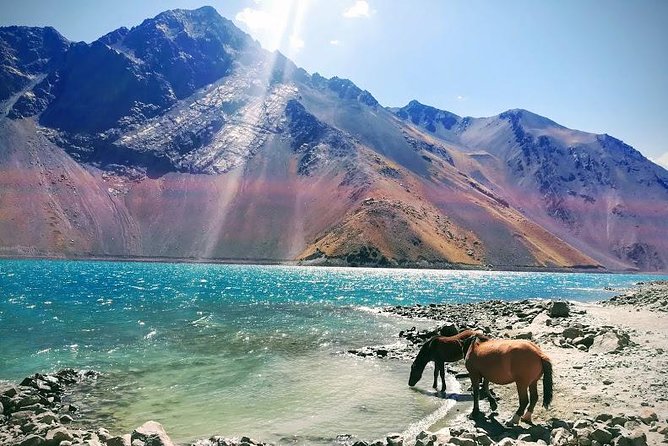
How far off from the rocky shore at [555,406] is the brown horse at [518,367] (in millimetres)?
657

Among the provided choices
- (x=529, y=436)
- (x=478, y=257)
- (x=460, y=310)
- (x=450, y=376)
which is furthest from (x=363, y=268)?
(x=529, y=436)

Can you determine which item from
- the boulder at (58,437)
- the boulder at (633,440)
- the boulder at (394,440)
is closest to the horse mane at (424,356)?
the boulder at (394,440)

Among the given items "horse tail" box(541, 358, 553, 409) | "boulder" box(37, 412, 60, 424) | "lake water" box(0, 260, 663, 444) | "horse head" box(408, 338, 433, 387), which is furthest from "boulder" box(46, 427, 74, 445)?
"horse head" box(408, 338, 433, 387)

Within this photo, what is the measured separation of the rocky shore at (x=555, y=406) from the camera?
36.6 feet

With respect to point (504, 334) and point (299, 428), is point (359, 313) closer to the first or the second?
point (504, 334)

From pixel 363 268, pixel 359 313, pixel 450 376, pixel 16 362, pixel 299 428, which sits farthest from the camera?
pixel 363 268

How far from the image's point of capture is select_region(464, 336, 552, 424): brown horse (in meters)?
12.7

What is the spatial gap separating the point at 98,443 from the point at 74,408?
6357mm

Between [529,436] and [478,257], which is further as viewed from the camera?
[478,257]

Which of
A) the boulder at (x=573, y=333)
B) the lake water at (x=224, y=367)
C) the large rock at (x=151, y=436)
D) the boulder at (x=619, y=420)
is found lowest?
the lake water at (x=224, y=367)

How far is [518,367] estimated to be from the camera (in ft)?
42.8

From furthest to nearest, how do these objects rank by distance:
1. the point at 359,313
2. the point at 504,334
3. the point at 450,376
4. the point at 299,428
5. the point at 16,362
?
the point at 359,313
the point at 504,334
the point at 16,362
the point at 450,376
the point at 299,428

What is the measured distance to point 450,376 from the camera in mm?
21688

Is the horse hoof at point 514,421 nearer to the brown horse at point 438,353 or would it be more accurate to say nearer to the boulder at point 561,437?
the boulder at point 561,437
